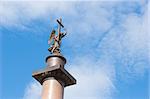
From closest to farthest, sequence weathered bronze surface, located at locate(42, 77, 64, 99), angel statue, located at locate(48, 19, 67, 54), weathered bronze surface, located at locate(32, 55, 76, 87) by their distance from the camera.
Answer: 1. weathered bronze surface, located at locate(42, 77, 64, 99)
2. weathered bronze surface, located at locate(32, 55, 76, 87)
3. angel statue, located at locate(48, 19, 67, 54)

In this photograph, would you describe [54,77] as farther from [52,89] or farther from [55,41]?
[55,41]

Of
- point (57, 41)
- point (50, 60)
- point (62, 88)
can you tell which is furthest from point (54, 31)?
A: point (62, 88)

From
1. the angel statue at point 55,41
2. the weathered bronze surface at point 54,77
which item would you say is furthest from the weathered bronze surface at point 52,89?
the angel statue at point 55,41

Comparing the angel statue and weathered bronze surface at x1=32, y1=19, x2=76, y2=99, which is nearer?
weathered bronze surface at x1=32, y1=19, x2=76, y2=99

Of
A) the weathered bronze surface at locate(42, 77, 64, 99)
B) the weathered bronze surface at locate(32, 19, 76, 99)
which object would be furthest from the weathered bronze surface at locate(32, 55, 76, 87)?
the weathered bronze surface at locate(42, 77, 64, 99)

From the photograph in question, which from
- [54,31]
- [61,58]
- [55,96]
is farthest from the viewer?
[54,31]

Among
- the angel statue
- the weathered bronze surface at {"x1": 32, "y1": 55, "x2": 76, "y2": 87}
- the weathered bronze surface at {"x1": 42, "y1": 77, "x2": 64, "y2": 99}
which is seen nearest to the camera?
the weathered bronze surface at {"x1": 42, "y1": 77, "x2": 64, "y2": 99}

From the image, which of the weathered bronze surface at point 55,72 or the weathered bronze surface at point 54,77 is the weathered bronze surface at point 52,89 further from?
the weathered bronze surface at point 55,72

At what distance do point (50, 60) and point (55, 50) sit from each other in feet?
1.65

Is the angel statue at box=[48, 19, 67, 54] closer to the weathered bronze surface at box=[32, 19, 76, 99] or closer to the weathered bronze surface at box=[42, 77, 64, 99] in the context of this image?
the weathered bronze surface at box=[32, 19, 76, 99]

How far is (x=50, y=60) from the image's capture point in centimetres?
1306

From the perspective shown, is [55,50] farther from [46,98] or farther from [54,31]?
[46,98]

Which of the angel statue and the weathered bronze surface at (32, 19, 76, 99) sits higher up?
the angel statue

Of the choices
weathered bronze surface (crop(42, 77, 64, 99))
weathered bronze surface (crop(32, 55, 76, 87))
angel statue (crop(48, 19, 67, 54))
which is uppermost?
angel statue (crop(48, 19, 67, 54))
